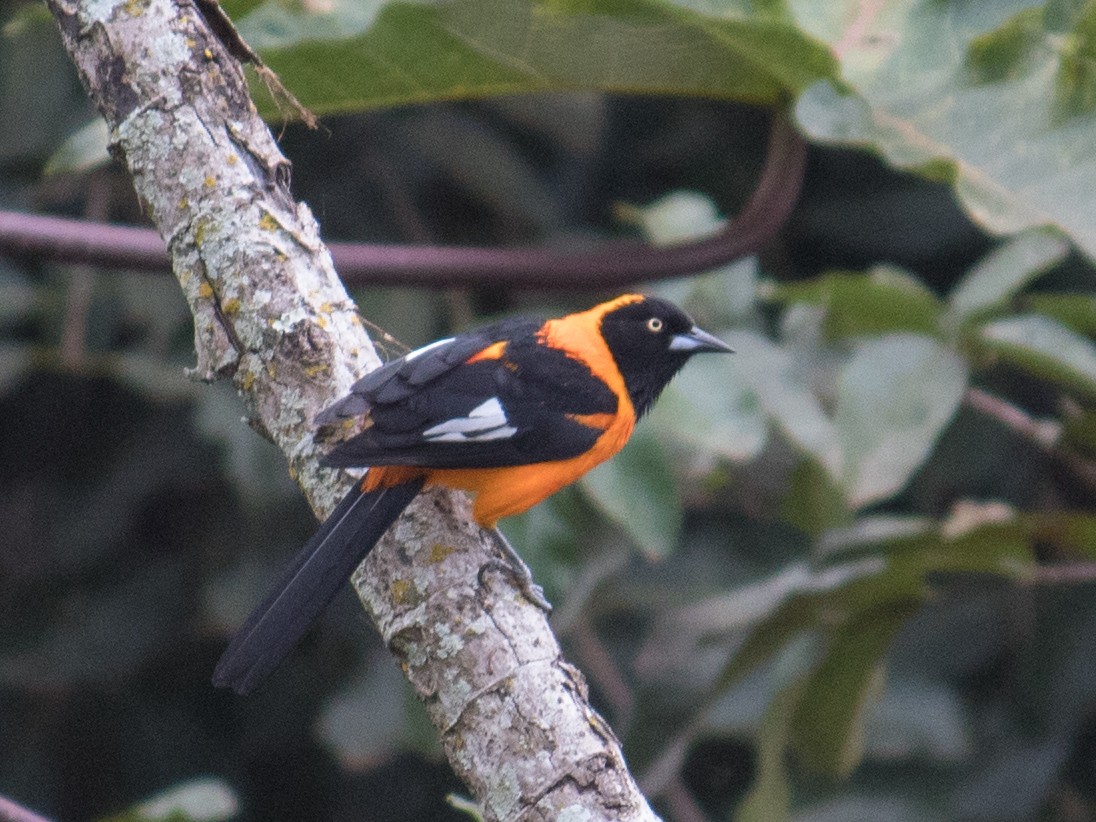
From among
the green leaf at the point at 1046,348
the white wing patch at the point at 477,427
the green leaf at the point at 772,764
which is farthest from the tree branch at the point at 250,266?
the green leaf at the point at 1046,348

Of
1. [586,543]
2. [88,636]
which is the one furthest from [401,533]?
[88,636]

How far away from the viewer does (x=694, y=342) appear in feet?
9.40

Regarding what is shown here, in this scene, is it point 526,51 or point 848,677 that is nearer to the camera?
point 526,51

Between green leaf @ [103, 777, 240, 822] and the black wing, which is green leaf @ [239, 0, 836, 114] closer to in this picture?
the black wing

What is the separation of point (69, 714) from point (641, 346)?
2.37 metres

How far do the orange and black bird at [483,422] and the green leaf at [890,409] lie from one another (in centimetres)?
31

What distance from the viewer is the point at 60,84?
3912 millimetres

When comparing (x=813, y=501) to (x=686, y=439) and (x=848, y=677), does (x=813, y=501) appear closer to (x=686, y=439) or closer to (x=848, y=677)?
(x=848, y=677)

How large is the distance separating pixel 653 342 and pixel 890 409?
0.52 meters

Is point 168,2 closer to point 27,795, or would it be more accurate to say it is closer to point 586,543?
point 586,543

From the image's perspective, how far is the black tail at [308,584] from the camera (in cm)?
187

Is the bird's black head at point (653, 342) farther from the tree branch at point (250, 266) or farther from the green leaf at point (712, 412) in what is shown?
the tree branch at point (250, 266)

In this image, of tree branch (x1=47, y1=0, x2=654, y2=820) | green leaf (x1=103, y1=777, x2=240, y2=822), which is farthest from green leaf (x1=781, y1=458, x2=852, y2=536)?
green leaf (x1=103, y1=777, x2=240, y2=822)

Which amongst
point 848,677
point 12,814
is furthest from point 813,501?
point 12,814
